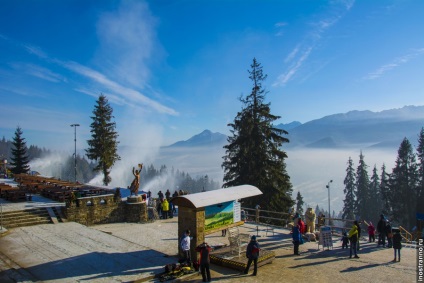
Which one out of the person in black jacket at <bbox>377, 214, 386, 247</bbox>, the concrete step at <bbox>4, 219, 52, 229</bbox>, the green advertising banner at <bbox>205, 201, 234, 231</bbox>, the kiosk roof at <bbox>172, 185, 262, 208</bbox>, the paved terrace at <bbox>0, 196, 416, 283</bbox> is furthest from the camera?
the concrete step at <bbox>4, 219, 52, 229</bbox>

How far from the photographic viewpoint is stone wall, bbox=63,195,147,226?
20109mm

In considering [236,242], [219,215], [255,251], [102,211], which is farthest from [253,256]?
[102,211]

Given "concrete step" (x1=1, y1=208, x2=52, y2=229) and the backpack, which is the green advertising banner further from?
"concrete step" (x1=1, y1=208, x2=52, y2=229)

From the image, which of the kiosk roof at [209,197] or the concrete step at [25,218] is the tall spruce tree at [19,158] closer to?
the concrete step at [25,218]

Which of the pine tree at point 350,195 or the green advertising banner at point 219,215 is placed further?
the pine tree at point 350,195

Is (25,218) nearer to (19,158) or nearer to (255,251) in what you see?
(255,251)

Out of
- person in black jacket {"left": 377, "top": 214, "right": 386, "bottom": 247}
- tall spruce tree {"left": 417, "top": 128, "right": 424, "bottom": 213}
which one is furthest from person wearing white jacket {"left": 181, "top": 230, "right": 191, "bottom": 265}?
tall spruce tree {"left": 417, "top": 128, "right": 424, "bottom": 213}

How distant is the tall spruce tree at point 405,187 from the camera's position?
197ft

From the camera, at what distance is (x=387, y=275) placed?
1141 centimetres

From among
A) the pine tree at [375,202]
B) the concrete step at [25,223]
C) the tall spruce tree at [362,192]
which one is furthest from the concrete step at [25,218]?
the pine tree at [375,202]

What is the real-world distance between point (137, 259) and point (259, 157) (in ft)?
69.8

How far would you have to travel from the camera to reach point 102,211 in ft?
70.2

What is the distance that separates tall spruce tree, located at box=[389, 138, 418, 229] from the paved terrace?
52.6m

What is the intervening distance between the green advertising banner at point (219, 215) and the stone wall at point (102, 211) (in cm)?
913
